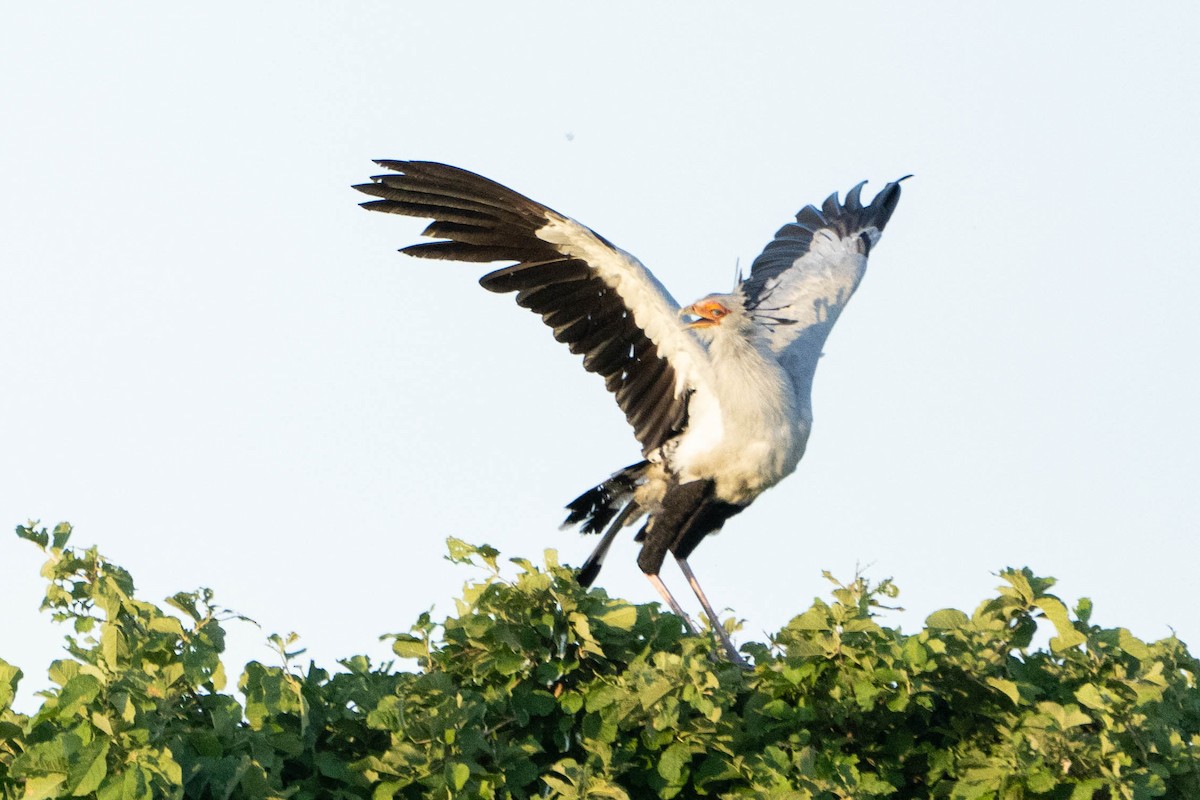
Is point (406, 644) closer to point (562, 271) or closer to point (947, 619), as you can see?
point (947, 619)

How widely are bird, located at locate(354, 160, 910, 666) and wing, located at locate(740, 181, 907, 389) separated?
7 centimetres

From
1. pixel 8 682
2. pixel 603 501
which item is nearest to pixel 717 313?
pixel 603 501

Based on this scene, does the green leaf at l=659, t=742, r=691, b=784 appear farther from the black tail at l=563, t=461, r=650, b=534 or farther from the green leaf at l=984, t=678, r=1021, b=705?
the black tail at l=563, t=461, r=650, b=534

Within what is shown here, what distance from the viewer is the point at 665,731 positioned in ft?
16.3

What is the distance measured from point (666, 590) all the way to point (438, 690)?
374cm

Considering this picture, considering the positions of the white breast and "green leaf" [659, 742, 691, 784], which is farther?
the white breast

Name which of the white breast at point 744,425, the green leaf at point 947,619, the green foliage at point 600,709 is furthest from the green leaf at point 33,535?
the white breast at point 744,425

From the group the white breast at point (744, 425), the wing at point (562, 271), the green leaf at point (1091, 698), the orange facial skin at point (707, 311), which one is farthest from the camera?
the orange facial skin at point (707, 311)

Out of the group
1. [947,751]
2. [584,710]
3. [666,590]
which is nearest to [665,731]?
[584,710]

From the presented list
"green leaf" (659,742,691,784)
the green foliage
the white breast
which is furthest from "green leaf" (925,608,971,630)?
the white breast

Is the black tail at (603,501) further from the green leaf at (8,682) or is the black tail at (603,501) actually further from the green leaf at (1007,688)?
the green leaf at (8,682)

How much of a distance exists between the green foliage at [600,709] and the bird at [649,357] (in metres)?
2.34

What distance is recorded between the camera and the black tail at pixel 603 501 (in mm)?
8805

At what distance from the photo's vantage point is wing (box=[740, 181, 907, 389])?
8859 millimetres
